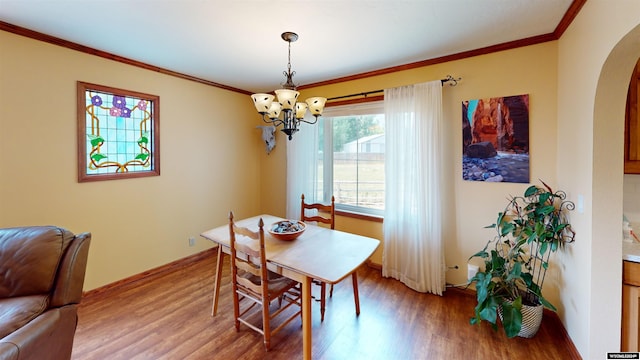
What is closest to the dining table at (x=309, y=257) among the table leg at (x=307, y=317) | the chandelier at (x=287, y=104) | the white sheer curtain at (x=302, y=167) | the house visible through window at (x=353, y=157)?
the table leg at (x=307, y=317)

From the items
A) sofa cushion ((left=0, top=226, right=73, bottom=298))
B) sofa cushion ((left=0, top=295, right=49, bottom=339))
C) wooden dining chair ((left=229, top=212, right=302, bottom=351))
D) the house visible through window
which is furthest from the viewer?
the house visible through window

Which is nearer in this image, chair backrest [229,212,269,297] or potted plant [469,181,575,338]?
chair backrest [229,212,269,297]

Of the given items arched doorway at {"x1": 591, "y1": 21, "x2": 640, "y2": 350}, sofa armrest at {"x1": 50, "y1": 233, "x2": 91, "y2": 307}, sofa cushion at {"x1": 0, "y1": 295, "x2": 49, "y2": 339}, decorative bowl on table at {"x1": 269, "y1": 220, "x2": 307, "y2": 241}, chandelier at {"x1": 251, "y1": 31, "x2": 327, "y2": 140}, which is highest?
chandelier at {"x1": 251, "y1": 31, "x2": 327, "y2": 140}

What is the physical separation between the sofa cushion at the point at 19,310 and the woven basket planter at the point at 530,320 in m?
3.07

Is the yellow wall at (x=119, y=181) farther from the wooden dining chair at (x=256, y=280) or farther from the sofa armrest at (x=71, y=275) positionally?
the wooden dining chair at (x=256, y=280)

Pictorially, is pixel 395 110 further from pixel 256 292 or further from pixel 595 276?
pixel 256 292

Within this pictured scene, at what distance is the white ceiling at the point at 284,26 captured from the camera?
1810 mm

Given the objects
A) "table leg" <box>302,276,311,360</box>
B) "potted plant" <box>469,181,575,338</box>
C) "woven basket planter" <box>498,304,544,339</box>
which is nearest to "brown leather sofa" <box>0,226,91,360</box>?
"table leg" <box>302,276,311,360</box>

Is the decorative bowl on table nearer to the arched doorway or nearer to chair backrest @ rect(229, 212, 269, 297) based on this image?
chair backrest @ rect(229, 212, 269, 297)

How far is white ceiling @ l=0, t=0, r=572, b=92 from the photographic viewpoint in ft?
5.94

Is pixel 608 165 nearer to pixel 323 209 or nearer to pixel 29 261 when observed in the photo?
pixel 323 209

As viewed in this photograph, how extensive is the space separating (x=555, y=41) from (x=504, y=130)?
2.61ft

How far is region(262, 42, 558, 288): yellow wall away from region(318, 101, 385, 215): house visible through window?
18.7 inches

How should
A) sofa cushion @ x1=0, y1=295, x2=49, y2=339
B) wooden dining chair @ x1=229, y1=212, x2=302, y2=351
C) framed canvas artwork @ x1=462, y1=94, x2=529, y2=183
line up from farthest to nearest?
framed canvas artwork @ x1=462, y1=94, x2=529, y2=183
wooden dining chair @ x1=229, y1=212, x2=302, y2=351
sofa cushion @ x1=0, y1=295, x2=49, y2=339
